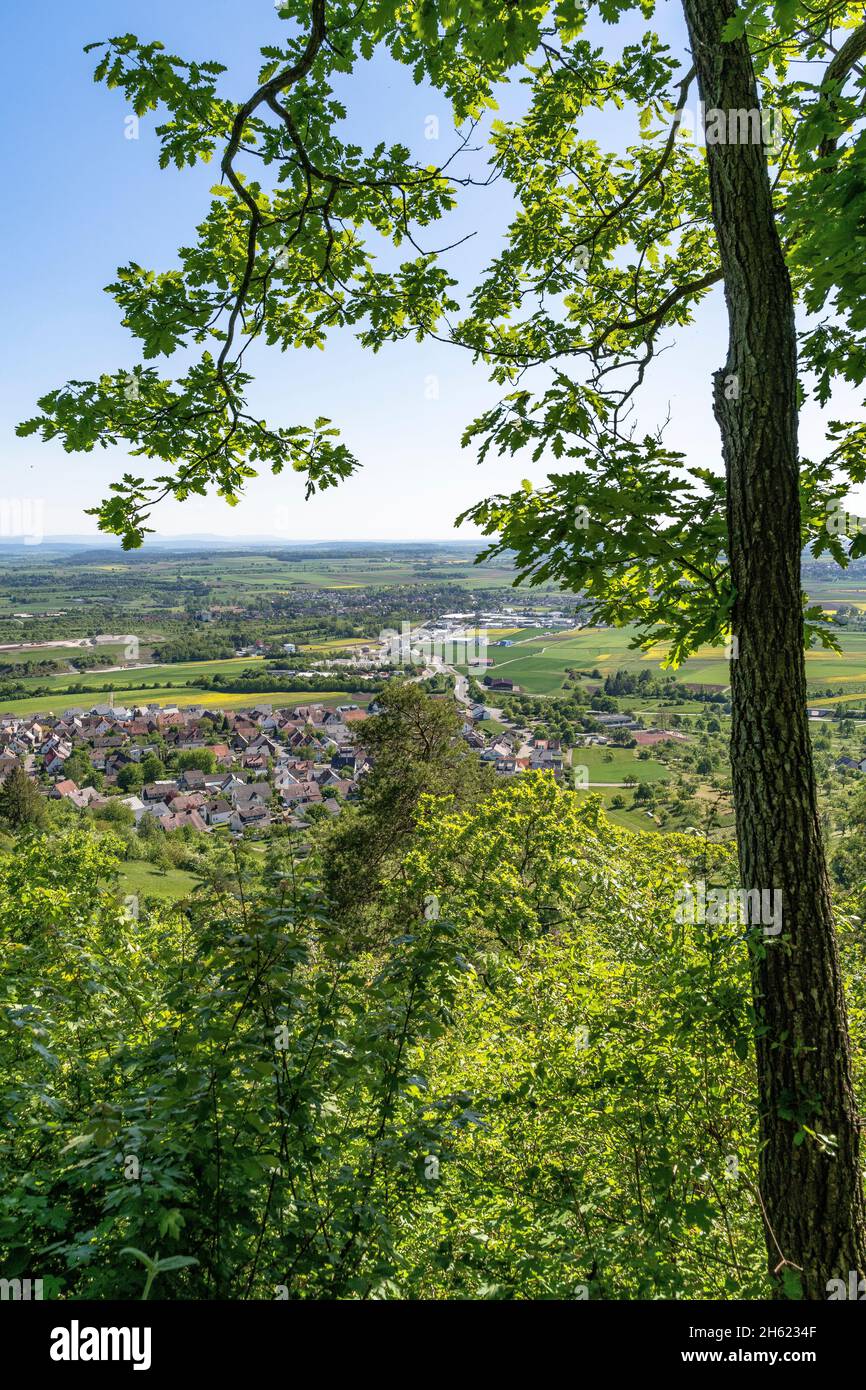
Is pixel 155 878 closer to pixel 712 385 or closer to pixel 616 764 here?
pixel 616 764

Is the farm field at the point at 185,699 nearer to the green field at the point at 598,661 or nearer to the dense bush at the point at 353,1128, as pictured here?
the green field at the point at 598,661

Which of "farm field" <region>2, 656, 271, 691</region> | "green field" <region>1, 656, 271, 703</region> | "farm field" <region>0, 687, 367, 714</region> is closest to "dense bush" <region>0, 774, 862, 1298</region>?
"farm field" <region>0, 687, 367, 714</region>

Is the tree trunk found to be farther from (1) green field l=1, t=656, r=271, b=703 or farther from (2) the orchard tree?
(1) green field l=1, t=656, r=271, b=703

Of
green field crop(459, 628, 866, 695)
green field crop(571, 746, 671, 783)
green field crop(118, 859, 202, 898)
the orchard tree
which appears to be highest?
the orchard tree

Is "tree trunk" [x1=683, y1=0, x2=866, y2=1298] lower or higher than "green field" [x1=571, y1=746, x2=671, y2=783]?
higher

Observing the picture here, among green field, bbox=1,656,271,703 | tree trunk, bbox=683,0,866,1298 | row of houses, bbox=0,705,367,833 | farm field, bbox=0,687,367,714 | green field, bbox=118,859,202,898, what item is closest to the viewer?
tree trunk, bbox=683,0,866,1298

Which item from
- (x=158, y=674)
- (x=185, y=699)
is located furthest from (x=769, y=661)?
(x=158, y=674)

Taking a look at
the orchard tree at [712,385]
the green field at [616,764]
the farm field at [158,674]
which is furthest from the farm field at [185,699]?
the orchard tree at [712,385]

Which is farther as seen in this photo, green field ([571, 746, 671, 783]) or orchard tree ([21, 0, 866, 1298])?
green field ([571, 746, 671, 783])

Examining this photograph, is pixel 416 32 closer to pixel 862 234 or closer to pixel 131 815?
pixel 862 234
